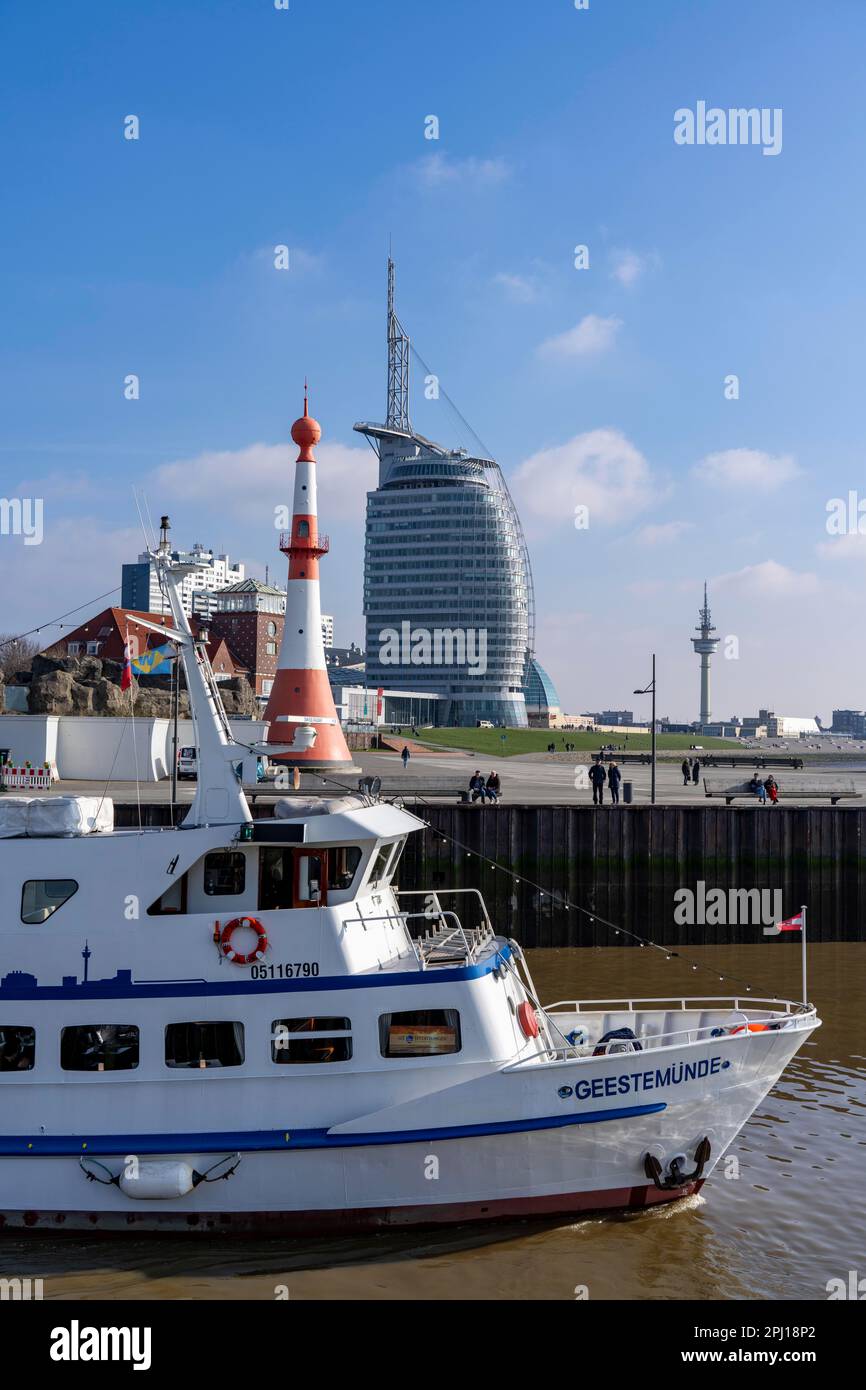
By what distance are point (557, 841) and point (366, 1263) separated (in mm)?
15928

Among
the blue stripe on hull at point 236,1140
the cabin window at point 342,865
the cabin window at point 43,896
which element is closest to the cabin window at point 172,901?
the cabin window at point 43,896

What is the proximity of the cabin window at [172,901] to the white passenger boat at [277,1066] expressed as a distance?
2cm

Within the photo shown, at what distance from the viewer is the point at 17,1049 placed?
11922mm

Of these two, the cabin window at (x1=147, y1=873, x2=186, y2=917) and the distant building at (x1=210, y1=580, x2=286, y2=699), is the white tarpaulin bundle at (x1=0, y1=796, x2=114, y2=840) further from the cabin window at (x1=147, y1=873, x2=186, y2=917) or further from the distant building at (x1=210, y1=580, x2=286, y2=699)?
the distant building at (x1=210, y1=580, x2=286, y2=699)

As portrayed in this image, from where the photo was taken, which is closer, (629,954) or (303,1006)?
(303,1006)

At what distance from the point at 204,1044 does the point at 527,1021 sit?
12.5 ft

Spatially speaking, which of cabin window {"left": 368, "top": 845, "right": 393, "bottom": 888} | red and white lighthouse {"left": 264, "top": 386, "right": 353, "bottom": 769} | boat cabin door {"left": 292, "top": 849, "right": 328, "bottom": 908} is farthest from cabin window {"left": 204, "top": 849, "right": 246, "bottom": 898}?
red and white lighthouse {"left": 264, "top": 386, "right": 353, "bottom": 769}

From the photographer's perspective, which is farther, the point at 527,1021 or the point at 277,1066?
the point at 527,1021
